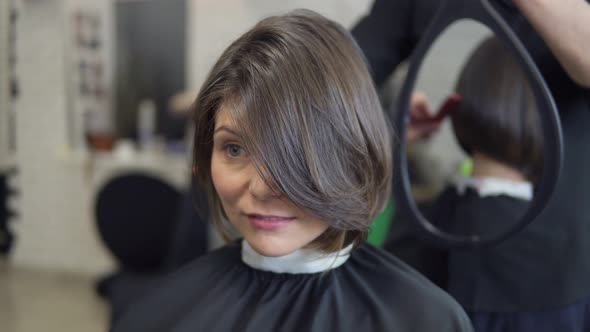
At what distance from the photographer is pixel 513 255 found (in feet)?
2.62

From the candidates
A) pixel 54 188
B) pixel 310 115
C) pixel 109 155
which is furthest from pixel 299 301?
pixel 54 188

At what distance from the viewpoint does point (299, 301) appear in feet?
2.15

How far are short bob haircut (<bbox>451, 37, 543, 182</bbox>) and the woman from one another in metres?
0.34

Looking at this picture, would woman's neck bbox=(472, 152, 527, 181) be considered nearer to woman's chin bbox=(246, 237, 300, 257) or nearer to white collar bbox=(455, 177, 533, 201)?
white collar bbox=(455, 177, 533, 201)

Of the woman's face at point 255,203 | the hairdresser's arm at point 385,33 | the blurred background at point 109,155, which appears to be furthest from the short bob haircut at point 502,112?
the blurred background at point 109,155

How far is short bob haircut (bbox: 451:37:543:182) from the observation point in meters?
0.88

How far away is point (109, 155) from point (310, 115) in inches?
88.2

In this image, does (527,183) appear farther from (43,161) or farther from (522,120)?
(43,161)

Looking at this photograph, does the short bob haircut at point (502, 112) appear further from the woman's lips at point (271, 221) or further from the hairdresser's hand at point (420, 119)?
the woman's lips at point (271, 221)

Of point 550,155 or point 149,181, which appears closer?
point 550,155

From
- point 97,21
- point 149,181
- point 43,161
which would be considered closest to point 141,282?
point 149,181

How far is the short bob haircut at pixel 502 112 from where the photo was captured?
879mm

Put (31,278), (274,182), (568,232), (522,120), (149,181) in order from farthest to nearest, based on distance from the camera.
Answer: (149,181) → (31,278) → (522,120) → (568,232) → (274,182)

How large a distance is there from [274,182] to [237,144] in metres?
0.08
